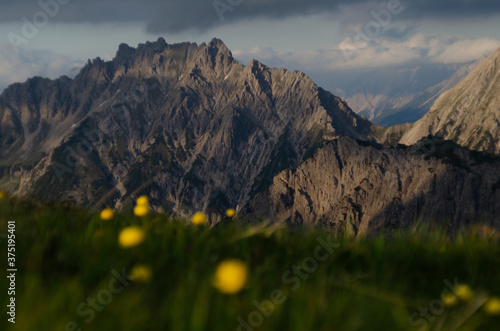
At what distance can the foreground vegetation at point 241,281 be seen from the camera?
2467 millimetres

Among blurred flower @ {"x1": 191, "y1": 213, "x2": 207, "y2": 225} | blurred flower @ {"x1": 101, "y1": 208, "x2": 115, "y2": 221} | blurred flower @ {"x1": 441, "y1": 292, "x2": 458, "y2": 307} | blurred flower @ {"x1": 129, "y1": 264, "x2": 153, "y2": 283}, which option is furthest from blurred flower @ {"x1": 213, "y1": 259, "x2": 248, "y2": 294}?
blurred flower @ {"x1": 101, "y1": 208, "x2": 115, "y2": 221}

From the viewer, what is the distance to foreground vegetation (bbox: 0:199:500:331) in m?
2.47

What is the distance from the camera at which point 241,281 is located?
2.50 metres

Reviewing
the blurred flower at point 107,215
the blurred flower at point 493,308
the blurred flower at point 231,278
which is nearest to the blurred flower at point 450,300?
the blurred flower at point 493,308

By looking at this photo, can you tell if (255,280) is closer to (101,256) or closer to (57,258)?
(101,256)

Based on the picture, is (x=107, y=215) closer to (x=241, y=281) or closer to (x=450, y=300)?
(x=241, y=281)

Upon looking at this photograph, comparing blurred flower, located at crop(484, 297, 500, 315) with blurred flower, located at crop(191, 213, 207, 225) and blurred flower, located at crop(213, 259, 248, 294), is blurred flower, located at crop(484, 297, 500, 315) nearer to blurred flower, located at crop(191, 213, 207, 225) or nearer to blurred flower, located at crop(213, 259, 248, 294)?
blurred flower, located at crop(213, 259, 248, 294)

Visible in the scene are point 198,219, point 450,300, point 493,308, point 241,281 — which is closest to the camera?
point 241,281

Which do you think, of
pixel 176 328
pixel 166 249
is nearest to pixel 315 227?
pixel 166 249

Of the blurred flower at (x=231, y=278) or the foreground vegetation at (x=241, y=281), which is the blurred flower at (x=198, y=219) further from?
the blurred flower at (x=231, y=278)

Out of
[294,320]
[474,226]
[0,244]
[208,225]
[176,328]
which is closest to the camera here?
[176,328]

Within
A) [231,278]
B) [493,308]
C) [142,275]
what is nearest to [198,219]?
[142,275]

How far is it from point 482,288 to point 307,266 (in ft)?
6.60

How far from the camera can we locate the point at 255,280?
304cm
